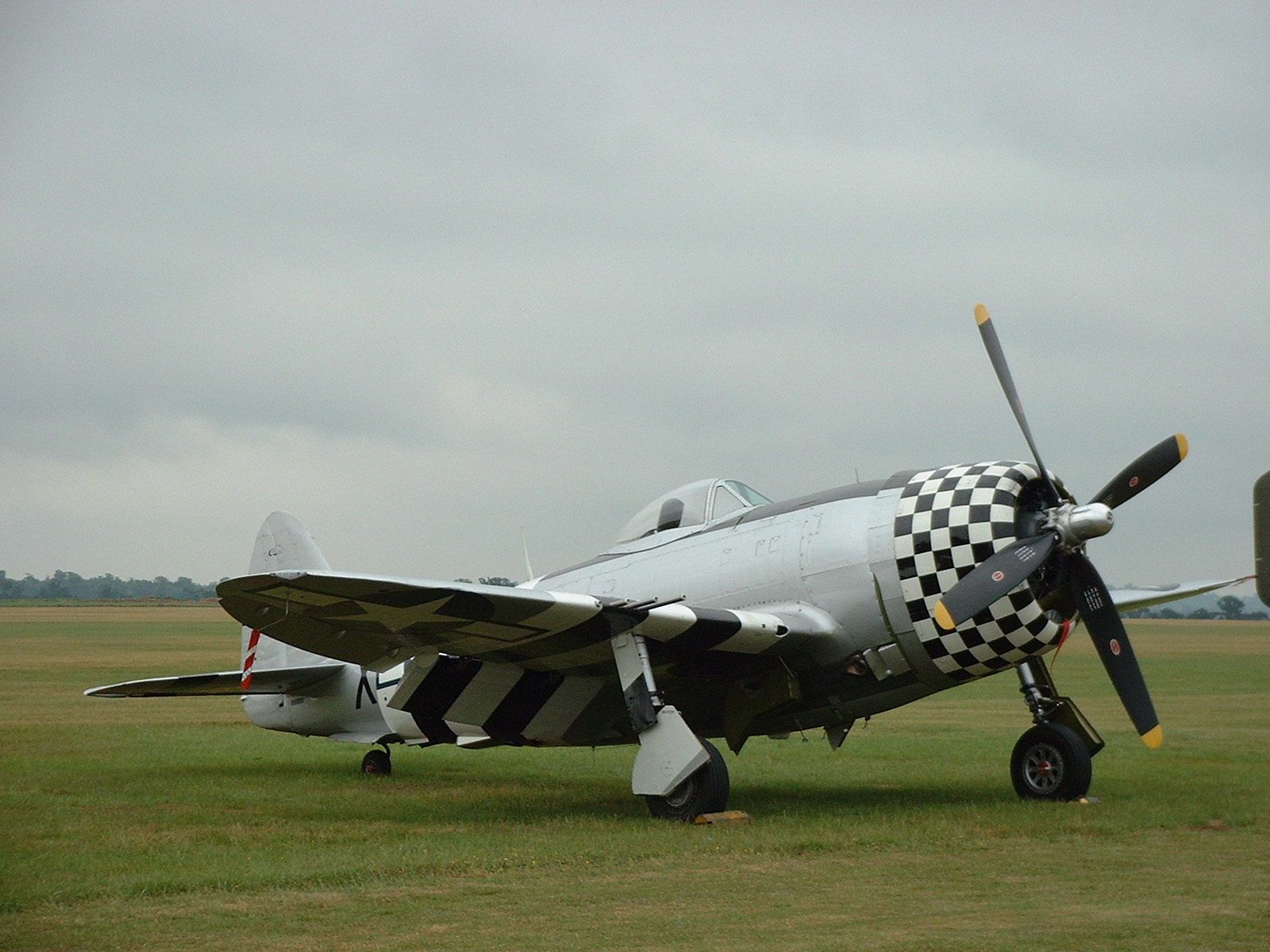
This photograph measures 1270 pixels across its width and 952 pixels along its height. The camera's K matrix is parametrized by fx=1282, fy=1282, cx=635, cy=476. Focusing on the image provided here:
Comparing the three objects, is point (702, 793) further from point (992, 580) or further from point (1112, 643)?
point (1112, 643)

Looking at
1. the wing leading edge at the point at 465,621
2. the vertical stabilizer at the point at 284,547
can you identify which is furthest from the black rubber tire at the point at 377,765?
the wing leading edge at the point at 465,621

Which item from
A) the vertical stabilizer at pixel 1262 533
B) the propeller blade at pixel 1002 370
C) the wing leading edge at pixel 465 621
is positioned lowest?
the wing leading edge at pixel 465 621

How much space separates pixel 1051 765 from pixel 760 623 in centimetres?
279

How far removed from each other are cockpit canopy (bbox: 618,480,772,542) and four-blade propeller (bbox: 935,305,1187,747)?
103 inches

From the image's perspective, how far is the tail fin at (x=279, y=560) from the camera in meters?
14.3

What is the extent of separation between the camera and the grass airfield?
19.2ft

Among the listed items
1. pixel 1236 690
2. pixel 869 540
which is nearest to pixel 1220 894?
pixel 869 540

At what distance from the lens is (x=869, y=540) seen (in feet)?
33.0

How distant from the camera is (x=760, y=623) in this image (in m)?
9.91

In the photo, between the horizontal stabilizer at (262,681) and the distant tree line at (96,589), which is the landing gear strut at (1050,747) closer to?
the horizontal stabilizer at (262,681)

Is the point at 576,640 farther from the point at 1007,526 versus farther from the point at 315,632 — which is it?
the point at 1007,526

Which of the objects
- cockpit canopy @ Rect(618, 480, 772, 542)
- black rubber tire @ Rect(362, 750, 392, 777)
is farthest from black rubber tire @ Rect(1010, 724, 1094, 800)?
black rubber tire @ Rect(362, 750, 392, 777)

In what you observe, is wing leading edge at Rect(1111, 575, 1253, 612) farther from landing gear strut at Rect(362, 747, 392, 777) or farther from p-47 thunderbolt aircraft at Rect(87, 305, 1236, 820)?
landing gear strut at Rect(362, 747, 392, 777)

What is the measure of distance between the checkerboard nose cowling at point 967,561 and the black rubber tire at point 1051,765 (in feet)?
3.57
